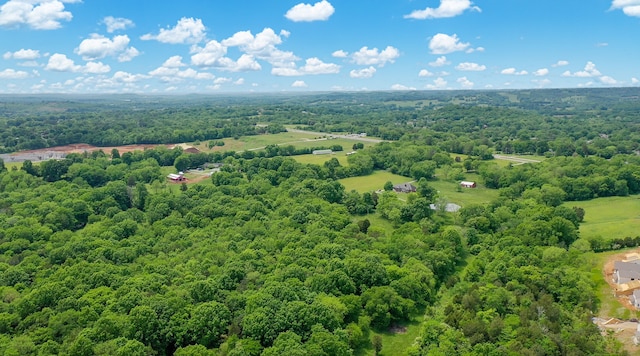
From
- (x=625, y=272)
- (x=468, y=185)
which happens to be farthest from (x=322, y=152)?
(x=625, y=272)

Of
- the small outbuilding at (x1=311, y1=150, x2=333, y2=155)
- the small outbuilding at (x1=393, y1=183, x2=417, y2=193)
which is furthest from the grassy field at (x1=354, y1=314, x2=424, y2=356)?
the small outbuilding at (x1=311, y1=150, x2=333, y2=155)

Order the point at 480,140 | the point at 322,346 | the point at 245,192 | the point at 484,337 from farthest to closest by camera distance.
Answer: the point at 480,140 → the point at 245,192 → the point at 484,337 → the point at 322,346

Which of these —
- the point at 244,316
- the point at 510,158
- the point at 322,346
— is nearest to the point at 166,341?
the point at 244,316

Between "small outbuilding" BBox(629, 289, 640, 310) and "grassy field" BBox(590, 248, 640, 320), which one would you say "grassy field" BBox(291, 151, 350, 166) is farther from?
"small outbuilding" BBox(629, 289, 640, 310)

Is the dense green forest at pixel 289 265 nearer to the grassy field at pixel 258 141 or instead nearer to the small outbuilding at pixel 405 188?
the small outbuilding at pixel 405 188

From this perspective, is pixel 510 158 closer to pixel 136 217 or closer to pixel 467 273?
pixel 467 273

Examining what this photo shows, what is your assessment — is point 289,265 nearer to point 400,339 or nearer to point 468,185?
point 400,339

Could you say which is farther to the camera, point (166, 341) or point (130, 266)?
point (130, 266)
